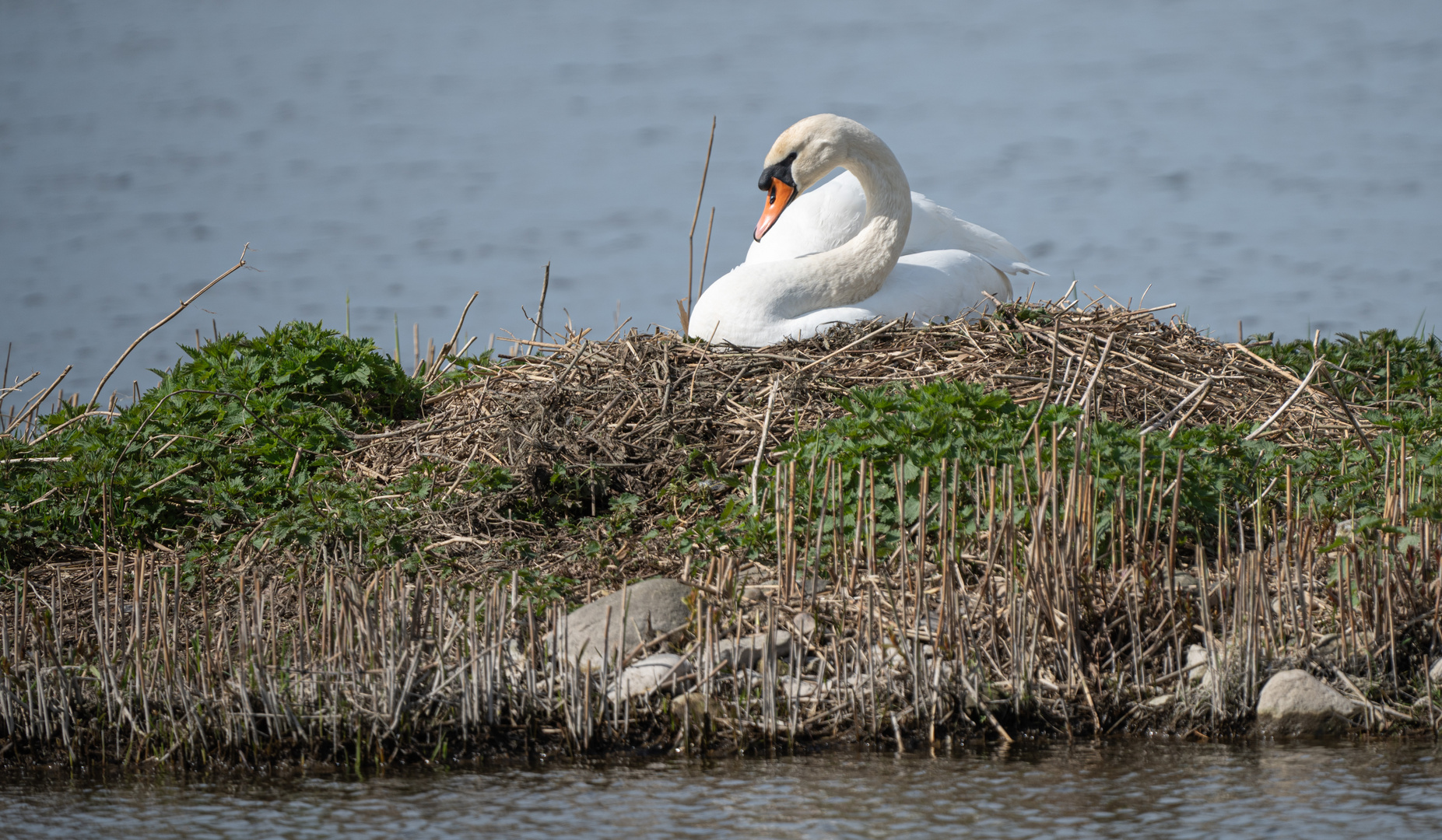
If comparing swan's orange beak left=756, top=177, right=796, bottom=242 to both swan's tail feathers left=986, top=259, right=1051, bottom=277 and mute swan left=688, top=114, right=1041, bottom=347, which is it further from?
swan's tail feathers left=986, top=259, right=1051, bottom=277

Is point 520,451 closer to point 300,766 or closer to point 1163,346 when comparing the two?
point 300,766

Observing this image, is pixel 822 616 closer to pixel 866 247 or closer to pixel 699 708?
pixel 699 708

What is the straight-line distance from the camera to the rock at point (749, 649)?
5.16m

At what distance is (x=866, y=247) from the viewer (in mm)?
8609

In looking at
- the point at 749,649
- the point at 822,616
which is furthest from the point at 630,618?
the point at 822,616

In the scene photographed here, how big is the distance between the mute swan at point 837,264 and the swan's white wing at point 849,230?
1 centimetres

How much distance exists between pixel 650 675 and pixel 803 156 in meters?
4.58

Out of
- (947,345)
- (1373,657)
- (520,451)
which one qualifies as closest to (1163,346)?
(947,345)

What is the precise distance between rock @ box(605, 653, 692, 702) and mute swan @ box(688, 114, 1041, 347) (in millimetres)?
3254

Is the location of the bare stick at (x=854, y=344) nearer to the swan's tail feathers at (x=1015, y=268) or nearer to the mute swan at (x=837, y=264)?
the mute swan at (x=837, y=264)

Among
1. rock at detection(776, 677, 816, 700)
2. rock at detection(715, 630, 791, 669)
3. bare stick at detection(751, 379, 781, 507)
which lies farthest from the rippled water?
bare stick at detection(751, 379, 781, 507)

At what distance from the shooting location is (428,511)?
22.5 feet

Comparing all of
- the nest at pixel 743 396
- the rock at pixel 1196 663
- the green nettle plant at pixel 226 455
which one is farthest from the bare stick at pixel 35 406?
the rock at pixel 1196 663

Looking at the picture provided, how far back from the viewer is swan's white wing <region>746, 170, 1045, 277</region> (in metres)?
9.53
